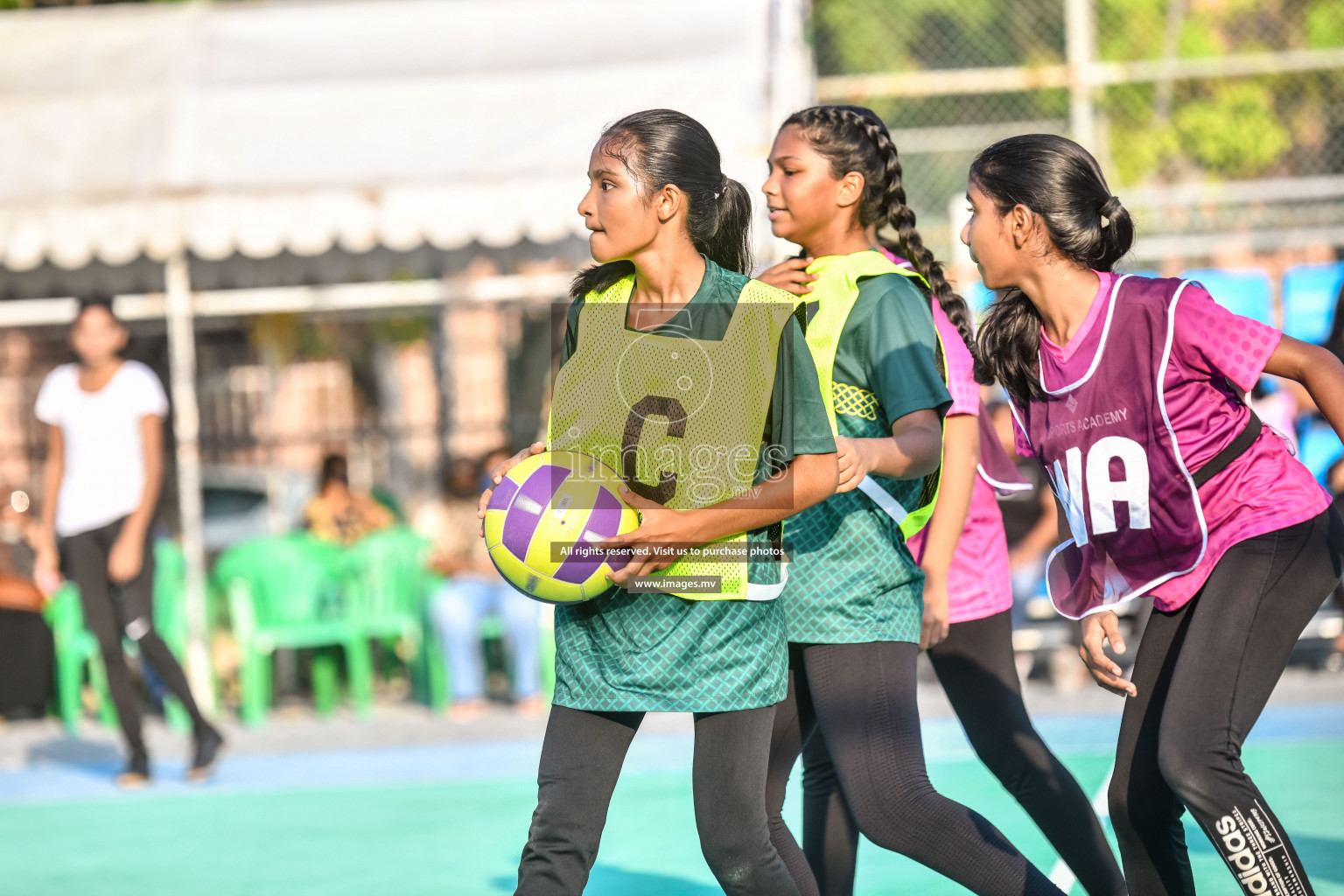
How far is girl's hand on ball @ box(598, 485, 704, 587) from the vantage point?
9.35 feet

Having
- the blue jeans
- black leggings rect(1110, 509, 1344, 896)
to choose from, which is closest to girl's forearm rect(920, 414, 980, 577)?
black leggings rect(1110, 509, 1344, 896)

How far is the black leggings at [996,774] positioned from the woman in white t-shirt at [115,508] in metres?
4.34

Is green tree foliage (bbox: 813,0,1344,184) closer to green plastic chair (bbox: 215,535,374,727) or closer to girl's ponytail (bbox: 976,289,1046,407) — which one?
green plastic chair (bbox: 215,535,374,727)

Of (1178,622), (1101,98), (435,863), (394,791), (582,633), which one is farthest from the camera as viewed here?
(1101,98)

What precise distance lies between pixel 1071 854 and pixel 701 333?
1635mm

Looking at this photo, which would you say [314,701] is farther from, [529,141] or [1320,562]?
[1320,562]

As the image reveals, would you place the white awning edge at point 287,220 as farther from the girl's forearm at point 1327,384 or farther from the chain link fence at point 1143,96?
the girl's forearm at point 1327,384

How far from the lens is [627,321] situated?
10.4 feet

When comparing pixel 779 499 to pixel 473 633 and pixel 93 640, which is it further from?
pixel 93 640

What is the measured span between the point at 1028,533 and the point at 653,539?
6530 millimetres

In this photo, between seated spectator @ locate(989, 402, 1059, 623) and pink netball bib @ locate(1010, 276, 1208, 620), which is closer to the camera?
pink netball bib @ locate(1010, 276, 1208, 620)

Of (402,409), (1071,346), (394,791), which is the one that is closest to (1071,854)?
(1071,346)

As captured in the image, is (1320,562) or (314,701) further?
(314,701)

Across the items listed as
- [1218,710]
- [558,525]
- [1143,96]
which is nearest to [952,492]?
[1218,710]
